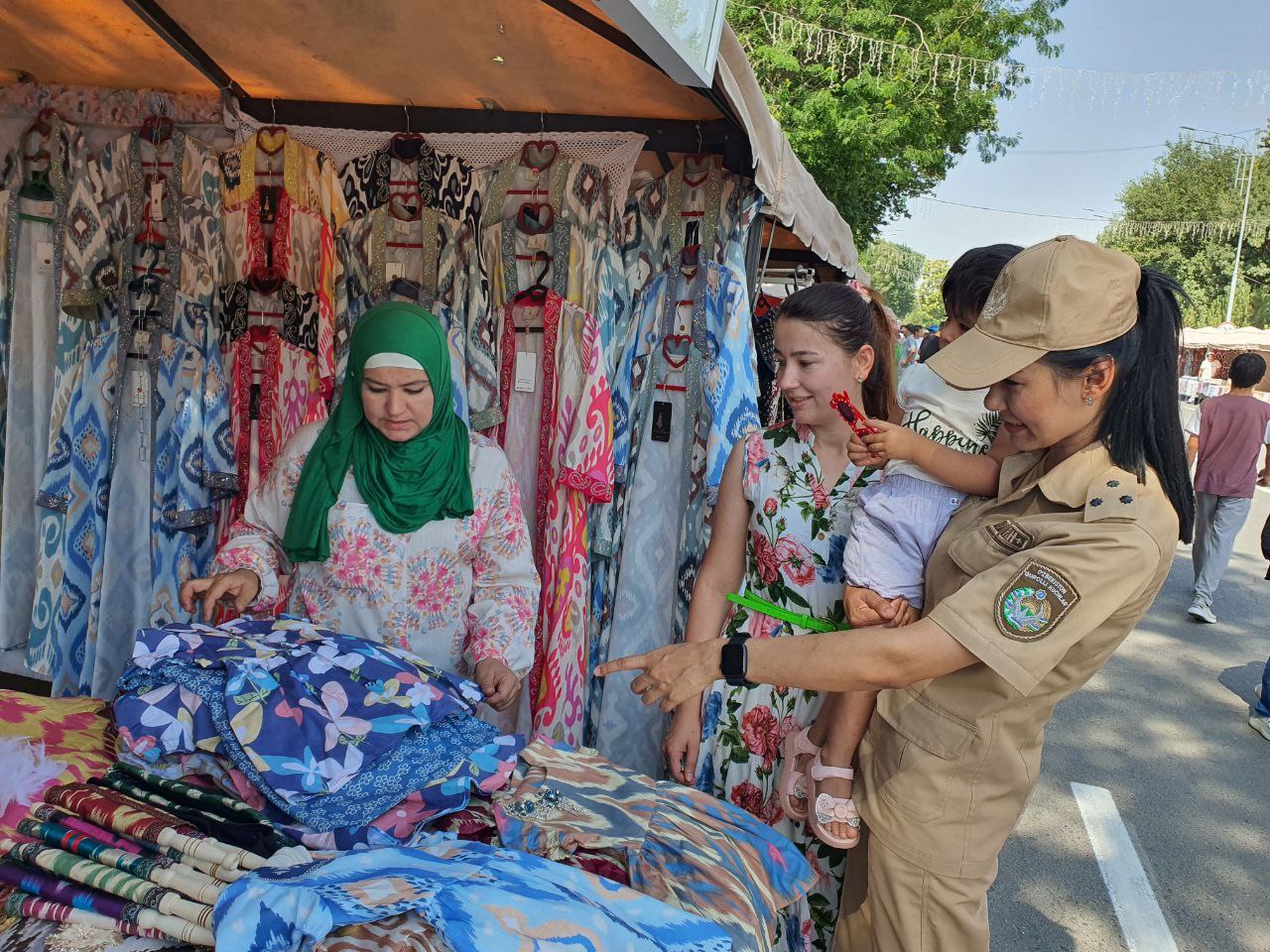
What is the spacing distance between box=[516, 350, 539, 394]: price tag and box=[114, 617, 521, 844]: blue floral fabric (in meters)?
2.01

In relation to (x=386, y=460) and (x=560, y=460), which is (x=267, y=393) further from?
(x=386, y=460)

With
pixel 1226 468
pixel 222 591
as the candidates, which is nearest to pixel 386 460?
pixel 222 591

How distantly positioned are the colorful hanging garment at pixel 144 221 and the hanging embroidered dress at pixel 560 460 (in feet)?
4.40

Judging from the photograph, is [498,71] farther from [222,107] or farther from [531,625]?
[531,625]

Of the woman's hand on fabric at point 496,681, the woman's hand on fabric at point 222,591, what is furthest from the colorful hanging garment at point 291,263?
→ the woman's hand on fabric at point 496,681

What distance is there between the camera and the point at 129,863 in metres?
1.19

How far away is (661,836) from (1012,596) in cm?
67

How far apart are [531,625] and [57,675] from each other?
2.76 meters

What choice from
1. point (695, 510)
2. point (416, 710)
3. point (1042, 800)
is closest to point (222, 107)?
point (695, 510)

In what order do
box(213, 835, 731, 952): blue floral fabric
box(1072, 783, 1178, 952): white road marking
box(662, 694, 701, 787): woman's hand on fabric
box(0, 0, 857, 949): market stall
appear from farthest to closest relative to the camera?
1. box(1072, 783, 1178, 952): white road marking
2. box(0, 0, 857, 949): market stall
3. box(662, 694, 701, 787): woman's hand on fabric
4. box(213, 835, 731, 952): blue floral fabric

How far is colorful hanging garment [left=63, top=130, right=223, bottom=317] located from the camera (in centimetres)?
358

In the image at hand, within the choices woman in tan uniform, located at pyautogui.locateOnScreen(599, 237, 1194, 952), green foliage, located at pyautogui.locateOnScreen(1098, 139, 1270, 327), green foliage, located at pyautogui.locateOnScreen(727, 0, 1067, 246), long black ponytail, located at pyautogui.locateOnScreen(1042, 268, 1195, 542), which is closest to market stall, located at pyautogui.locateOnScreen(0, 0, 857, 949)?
woman in tan uniform, located at pyautogui.locateOnScreen(599, 237, 1194, 952)

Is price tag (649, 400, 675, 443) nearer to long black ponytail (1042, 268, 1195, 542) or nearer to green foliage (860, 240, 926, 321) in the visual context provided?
long black ponytail (1042, 268, 1195, 542)

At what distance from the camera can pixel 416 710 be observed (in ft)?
4.85
